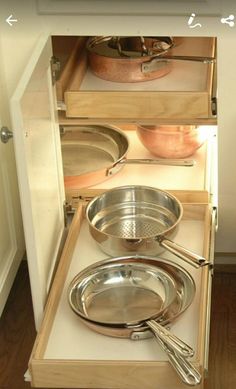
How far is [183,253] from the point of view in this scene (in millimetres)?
1549

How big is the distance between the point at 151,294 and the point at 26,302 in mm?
448

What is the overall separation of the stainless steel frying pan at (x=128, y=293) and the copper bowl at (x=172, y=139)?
1.46 ft

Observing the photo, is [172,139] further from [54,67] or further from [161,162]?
[54,67]

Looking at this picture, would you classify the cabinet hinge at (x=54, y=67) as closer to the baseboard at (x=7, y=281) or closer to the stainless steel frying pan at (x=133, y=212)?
the stainless steel frying pan at (x=133, y=212)

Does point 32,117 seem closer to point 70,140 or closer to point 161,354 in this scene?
point 161,354

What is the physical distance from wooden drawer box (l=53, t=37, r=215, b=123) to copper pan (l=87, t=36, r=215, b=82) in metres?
0.02

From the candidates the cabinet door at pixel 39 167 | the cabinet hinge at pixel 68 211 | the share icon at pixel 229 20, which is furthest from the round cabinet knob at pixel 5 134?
the share icon at pixel 229 20

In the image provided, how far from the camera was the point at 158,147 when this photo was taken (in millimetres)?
1947

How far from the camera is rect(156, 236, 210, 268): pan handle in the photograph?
151cm

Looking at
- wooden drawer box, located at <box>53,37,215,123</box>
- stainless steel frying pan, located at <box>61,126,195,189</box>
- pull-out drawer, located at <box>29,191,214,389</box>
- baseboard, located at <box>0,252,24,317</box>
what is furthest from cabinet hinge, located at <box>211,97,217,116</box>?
baseboard, located at <box>0,252,24,317</box>

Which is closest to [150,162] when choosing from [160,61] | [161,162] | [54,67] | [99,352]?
[161,162]

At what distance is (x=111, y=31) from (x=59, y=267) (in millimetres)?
525

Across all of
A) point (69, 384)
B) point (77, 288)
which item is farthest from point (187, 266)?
point (69, 384)

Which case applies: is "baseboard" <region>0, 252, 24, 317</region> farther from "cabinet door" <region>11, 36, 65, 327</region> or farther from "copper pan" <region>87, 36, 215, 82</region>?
"copper pan" <region>87, 36, 215, 82</region>
